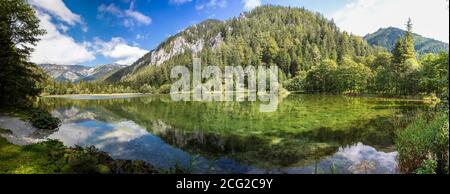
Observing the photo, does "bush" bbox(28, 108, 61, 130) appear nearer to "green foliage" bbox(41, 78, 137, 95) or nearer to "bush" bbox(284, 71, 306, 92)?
"bush" bbox(284, 71, 306, 92)

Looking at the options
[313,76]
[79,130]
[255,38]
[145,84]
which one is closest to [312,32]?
[255,38]

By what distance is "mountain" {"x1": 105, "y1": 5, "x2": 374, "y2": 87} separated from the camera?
8950 centimetres

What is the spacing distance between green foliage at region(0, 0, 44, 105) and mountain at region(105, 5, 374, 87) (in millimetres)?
65385

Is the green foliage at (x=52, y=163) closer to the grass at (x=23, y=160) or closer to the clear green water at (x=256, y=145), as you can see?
the grass at (x=23, y=160)

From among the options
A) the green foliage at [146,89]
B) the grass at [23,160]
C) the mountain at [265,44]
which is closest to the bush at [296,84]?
the mountain at [265,44]

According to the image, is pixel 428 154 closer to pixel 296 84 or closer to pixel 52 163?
pixel 52 163

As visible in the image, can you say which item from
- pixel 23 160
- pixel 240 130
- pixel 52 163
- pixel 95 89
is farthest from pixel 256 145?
pixel 95 89

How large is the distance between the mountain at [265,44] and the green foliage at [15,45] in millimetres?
65385

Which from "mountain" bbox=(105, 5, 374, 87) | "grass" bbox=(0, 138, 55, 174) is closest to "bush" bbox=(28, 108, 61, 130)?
"grass" bbox=(0, 138, 55, 174)

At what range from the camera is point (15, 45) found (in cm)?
1959

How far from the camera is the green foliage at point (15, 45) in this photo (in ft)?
59.0

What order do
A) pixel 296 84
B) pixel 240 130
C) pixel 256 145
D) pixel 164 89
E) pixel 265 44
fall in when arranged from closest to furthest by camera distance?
1. pixel 256 145
2. pixel 240 130
3. pixel 296 84
4. pixel 265 44
5. pixel 164 89

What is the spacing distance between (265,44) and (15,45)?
80208 mm
